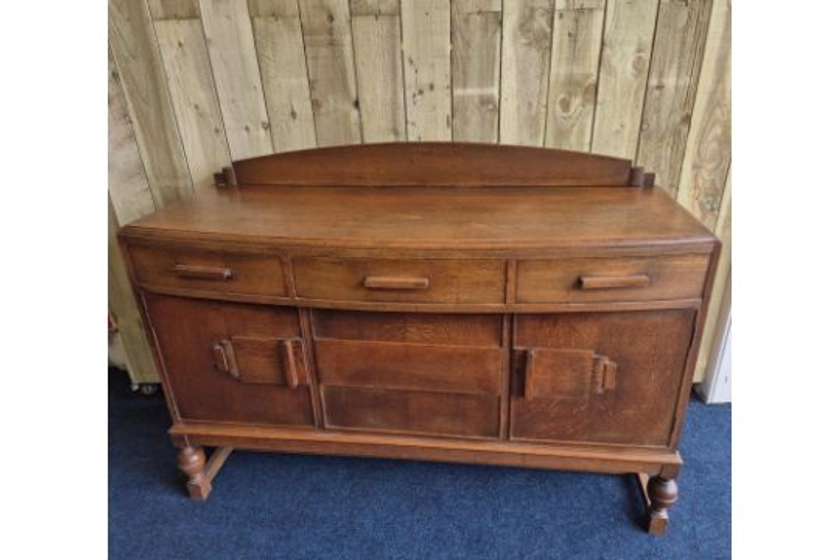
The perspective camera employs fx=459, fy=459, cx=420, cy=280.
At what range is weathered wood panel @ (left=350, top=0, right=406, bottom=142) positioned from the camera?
122 centimetres

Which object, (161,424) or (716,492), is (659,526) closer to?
(716,492)

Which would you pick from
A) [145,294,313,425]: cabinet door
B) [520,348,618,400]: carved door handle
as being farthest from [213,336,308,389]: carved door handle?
Result: [520,348,618,400]: carved door handle

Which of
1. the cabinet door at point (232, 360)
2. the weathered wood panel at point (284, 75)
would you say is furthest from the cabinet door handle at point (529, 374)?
the weathered wood panel at point (284, 75)

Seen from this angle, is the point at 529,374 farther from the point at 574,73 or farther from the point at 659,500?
the point at 574,73

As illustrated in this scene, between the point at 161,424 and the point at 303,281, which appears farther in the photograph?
the point at 161,424

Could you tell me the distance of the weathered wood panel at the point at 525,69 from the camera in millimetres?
1191

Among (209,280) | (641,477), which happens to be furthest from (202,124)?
(641,477)

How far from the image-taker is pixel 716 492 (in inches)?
51.5

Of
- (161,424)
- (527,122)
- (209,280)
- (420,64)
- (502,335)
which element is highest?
(420,64)

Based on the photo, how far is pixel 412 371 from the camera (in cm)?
108

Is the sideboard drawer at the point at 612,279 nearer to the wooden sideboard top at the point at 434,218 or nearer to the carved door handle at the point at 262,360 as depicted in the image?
the wooden sideboard top at the point at 434,218

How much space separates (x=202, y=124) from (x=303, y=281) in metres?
0.72

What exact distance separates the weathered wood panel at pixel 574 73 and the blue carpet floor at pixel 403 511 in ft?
3.34

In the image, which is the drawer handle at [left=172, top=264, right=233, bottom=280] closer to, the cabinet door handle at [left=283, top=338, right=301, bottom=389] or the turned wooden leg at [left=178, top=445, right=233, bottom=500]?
the cabinet door handle at [left=283, top=338, right=301, bottom=389]
